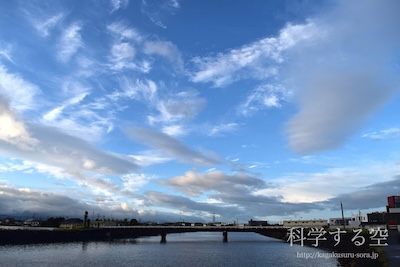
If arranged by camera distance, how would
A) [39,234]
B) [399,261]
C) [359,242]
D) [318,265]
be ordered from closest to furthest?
[399,261], [318,265], [359,242], [39,234]

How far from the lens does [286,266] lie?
259ft

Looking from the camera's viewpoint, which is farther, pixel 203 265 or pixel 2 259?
pixel 2 259

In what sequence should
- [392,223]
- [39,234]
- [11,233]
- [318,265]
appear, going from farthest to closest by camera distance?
1. [392,223]
2. [39,234]
3. [11,233]
4. [318,265]

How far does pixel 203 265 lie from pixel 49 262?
129 ft

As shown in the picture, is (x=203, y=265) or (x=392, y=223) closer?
(x=203, y=265)

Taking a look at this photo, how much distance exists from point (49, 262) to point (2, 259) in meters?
15.1

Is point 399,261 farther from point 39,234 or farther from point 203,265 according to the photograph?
point 39,234

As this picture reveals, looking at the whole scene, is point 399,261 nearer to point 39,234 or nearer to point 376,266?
point 376,266

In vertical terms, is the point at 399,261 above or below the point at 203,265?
above

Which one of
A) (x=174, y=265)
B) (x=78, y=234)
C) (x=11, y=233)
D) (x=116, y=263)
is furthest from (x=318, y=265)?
(x=78, y=234)

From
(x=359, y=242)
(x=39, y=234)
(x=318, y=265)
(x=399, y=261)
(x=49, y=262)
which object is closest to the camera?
(x=399, y=261)

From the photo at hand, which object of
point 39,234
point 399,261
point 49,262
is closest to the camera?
point 399,261

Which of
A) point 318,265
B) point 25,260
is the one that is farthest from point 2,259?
point 318,265

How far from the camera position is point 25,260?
86.2 meters
